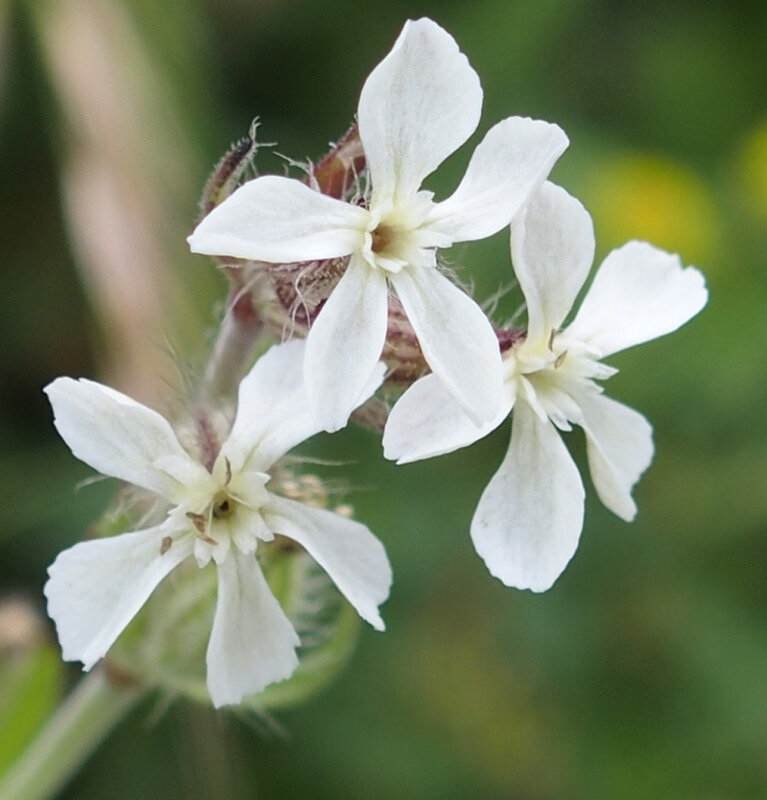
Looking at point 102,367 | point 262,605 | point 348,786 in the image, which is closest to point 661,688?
point 348,786

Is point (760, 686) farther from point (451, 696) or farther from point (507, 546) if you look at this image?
point (507, 546)

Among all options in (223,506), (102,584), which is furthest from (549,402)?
(102,584)

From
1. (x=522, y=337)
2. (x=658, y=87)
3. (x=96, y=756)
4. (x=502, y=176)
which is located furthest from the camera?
(x=658, y=87)

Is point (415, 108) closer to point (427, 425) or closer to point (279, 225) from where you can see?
point (279, 225)

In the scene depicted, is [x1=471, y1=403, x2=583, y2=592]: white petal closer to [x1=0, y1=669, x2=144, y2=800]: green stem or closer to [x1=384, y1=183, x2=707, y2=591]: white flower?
[x1=384, y1=183, x2=707, y2=591]: white flower

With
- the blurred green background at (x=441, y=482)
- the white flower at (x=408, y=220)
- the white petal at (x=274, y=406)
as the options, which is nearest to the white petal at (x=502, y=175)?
the white flower at (x=408, y=220)

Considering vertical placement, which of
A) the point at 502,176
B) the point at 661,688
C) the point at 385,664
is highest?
the point at 502,176

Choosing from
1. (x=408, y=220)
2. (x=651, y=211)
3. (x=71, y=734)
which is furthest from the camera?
(x=651, y=211)
